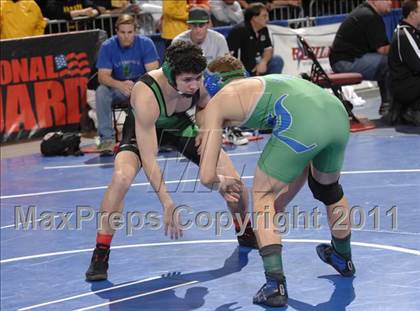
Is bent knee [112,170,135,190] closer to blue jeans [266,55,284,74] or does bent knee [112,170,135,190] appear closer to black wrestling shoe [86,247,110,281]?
black wrestling shoe [86,247,110,281]

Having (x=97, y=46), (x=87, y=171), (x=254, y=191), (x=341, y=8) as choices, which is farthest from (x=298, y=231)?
(x=341, y=8)

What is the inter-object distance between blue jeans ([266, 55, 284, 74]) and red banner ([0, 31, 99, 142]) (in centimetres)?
223

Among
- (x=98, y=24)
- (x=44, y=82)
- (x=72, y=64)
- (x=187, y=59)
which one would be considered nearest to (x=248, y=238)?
(x=187, y=59)

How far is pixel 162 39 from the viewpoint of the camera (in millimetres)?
13000

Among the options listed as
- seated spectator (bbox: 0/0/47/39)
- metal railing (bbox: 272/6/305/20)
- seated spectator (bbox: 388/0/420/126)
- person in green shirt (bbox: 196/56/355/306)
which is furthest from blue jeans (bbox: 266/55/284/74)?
person in green shirt (bbox: 196/56/355/306)

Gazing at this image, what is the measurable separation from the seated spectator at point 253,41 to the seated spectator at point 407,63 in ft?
5.65

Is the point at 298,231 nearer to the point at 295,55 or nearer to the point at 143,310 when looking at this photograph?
the point at 143,310

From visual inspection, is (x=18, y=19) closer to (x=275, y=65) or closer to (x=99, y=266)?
(x=275, y=65)

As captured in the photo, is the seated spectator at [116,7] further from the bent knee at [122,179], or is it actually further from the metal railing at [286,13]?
the bent knee at [122,179]

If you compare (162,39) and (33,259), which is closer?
(33,259)

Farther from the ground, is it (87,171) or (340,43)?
(340,43)

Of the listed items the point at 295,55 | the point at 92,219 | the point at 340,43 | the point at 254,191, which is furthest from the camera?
the point at 295,55

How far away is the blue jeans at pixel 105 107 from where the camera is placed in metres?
11.4

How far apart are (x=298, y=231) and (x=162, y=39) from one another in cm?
586
